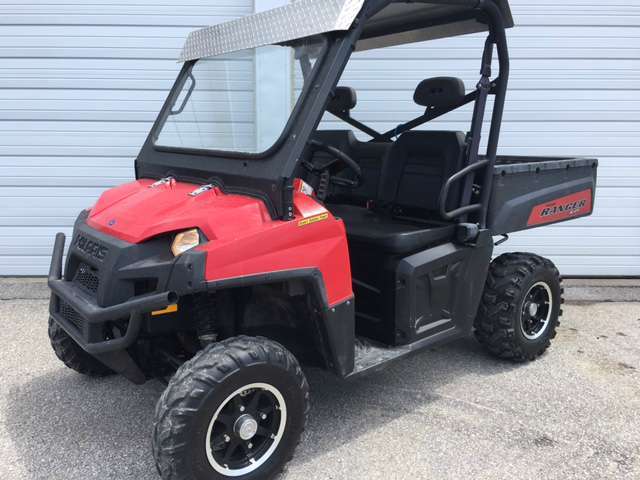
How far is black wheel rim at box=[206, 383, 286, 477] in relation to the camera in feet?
7.79

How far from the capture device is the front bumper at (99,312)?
223 centimetres

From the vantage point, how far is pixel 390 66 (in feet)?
17.1

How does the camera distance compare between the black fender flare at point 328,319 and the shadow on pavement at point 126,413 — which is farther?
the shadow on pavement at point 126,413

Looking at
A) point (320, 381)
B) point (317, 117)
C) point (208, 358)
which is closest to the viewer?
point (208, 358)

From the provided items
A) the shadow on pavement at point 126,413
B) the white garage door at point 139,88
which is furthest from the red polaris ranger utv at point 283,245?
the white garage door at point 139,88

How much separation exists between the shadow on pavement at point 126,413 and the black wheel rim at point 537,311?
0.28 meters

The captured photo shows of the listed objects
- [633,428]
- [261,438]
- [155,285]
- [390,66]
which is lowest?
[633,428]

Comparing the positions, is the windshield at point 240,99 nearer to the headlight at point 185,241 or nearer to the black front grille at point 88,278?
the headlight at point 185,241

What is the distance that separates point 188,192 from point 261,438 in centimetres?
115

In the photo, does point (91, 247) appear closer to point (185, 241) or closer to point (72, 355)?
point (185, 241)

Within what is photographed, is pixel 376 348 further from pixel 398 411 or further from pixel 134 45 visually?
pixel 134 45

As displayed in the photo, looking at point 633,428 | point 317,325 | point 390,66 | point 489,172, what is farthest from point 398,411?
point 390,66

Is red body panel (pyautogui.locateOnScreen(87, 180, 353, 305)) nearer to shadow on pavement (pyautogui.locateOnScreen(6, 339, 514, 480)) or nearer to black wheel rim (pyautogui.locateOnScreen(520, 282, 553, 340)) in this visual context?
shadow on pavement (pyautogui.locateOnScreen(6, 339, 514, 480))

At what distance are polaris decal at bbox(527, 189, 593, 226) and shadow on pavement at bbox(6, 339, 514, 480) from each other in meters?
0.97
